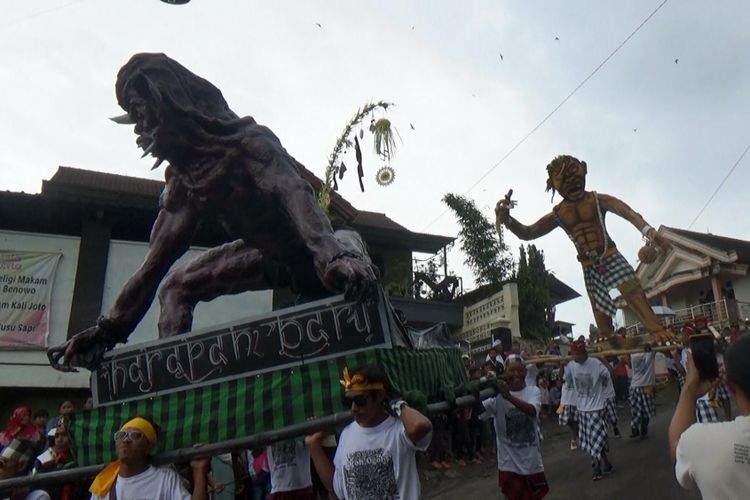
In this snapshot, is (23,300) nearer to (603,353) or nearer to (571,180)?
(571,180)

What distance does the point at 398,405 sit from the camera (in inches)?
128

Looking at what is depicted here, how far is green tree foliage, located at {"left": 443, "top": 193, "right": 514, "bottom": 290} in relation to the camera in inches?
820

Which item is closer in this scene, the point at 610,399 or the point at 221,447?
the point at 221,447

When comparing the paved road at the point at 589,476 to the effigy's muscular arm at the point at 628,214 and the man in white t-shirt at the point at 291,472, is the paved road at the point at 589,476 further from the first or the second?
the man in white t-shirt at the point at 291,472

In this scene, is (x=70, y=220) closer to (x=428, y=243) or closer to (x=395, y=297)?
(x=395, y=297)

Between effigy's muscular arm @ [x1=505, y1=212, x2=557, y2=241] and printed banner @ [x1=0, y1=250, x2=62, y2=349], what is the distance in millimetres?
10517

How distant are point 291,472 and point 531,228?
3.86m

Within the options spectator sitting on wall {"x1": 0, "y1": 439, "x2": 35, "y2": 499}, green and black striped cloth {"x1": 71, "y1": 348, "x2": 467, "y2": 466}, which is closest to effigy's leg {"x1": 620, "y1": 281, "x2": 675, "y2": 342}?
green and black striped cloth {"x1": 71, "y1": 348, "x2": 467, "y2": 466}

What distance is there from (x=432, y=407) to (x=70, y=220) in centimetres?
1354

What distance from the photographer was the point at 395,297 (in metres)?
18.3

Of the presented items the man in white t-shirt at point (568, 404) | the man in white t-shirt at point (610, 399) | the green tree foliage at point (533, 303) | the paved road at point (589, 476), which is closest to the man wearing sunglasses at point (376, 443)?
the paved road at point (589, 476)

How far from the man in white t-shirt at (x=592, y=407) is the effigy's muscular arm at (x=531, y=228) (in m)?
1.91

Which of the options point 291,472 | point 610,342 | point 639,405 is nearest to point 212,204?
point 291,472

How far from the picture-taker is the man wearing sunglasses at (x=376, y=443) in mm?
3148
